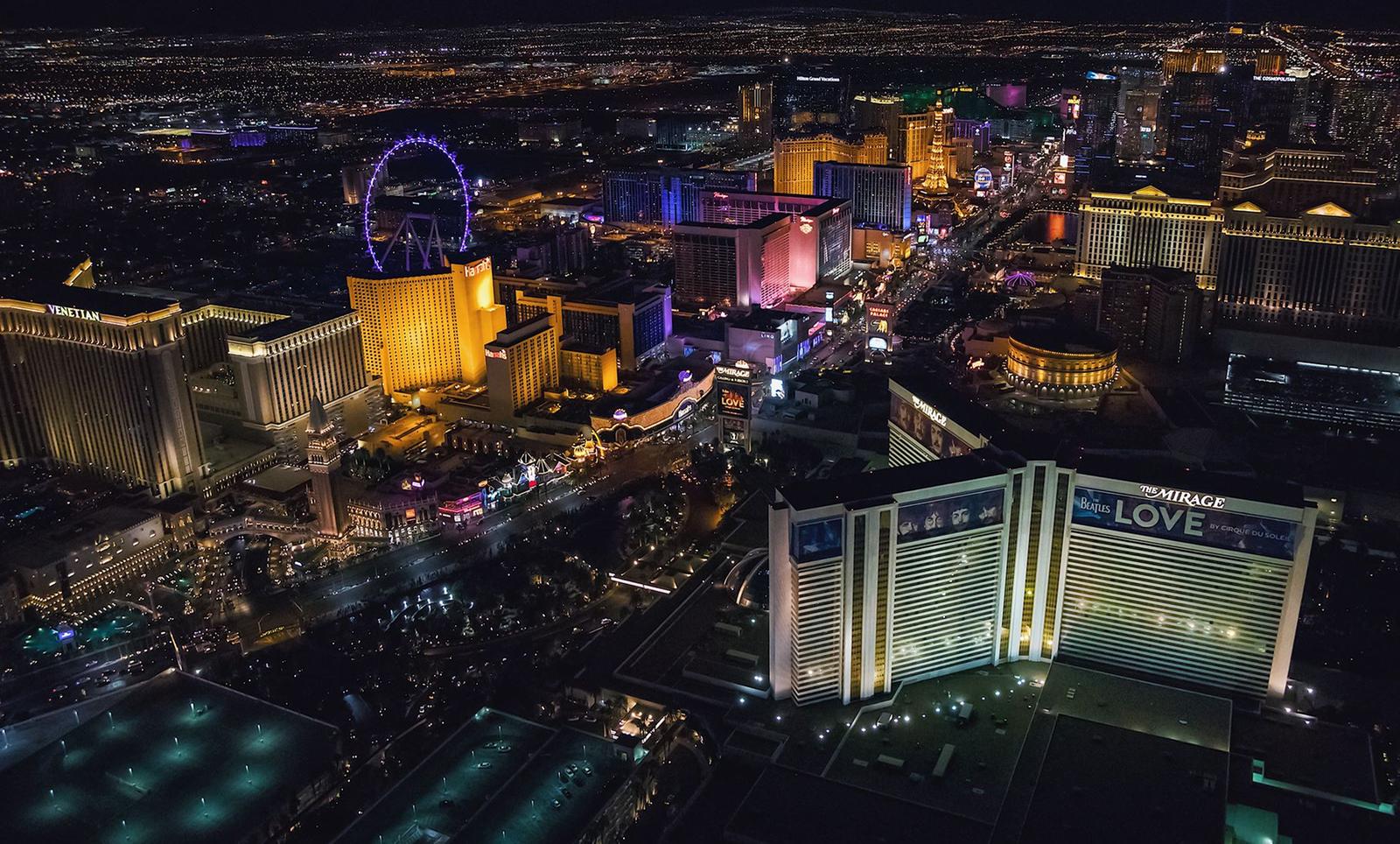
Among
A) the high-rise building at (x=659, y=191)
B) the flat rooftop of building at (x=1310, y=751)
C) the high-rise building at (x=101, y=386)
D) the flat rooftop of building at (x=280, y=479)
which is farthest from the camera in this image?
the high-rise building at (x=659, y=191)

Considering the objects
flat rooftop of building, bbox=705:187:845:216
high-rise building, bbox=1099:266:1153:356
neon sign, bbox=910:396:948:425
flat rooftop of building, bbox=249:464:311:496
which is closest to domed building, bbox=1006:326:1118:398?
high-rise building, bbox=1099:266:1153:356

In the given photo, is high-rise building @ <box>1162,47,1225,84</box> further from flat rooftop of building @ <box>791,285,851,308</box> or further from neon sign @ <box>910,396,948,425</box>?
neon sign @ <box>910,396,948,425</box>

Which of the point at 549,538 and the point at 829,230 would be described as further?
the point at 829,230

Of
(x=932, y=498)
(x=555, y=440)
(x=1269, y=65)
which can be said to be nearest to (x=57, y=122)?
(x=555, y=440)

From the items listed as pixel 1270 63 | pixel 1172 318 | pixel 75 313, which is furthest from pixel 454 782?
pixel 1270 63

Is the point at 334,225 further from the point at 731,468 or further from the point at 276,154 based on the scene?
the point at 731,468

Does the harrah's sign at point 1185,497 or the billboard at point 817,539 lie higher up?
the harrah's sign at point 1185,497

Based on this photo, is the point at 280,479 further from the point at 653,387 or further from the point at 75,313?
the point at 653,387

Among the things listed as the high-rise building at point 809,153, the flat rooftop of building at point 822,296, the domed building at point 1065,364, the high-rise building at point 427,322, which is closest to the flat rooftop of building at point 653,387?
the high-rise building at point 427,322

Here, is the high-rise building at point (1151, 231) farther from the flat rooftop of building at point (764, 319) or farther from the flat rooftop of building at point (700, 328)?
the flat rooftop of building at point (700, 328)
